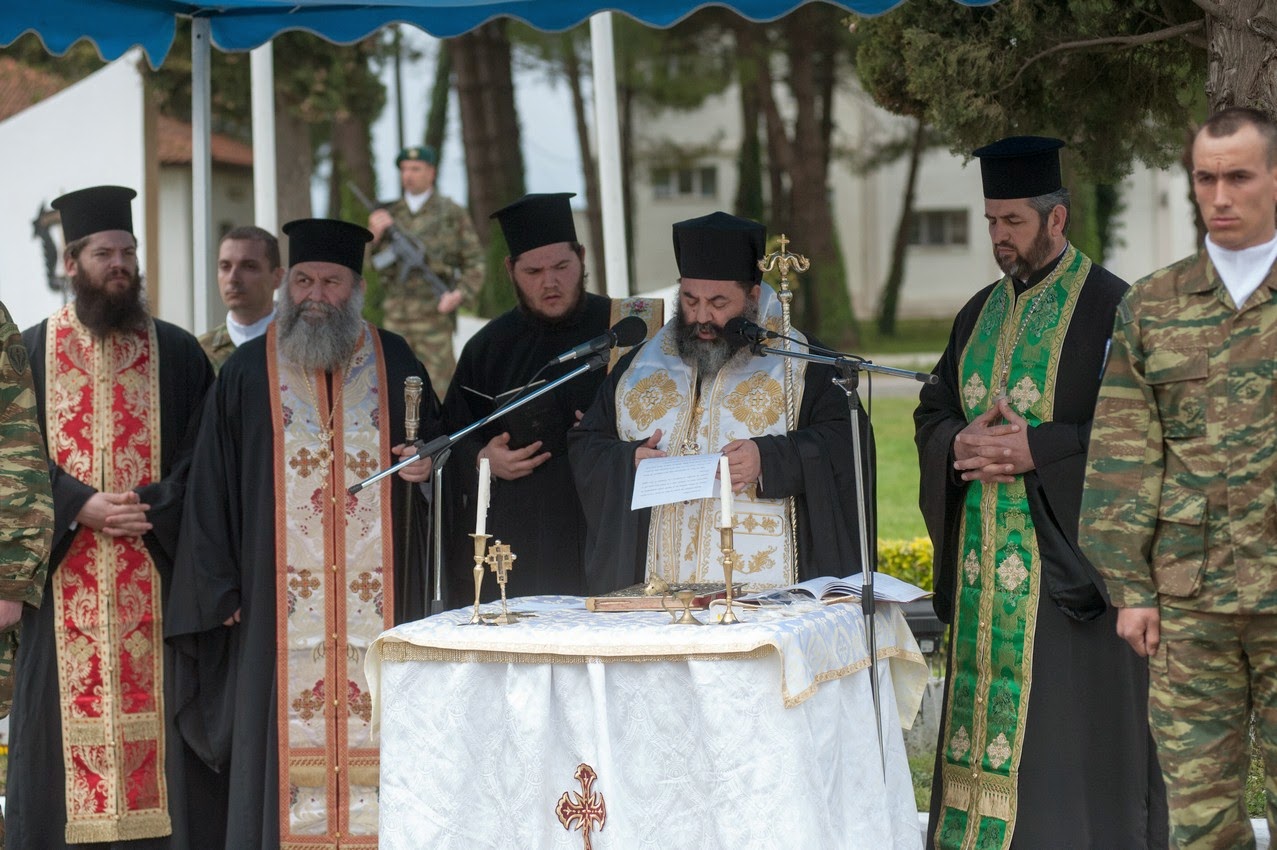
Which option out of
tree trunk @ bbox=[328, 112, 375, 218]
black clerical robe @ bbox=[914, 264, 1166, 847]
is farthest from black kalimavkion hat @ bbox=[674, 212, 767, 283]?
tree trunk @ bbox=[328, 112, 375, 218]

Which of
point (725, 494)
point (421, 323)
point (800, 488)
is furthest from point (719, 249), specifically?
point (421, 323)

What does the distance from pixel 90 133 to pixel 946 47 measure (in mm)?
5718

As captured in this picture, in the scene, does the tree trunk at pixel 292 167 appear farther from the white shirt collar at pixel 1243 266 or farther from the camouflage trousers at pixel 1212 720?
the camouflage trousers at pixel 1212 720

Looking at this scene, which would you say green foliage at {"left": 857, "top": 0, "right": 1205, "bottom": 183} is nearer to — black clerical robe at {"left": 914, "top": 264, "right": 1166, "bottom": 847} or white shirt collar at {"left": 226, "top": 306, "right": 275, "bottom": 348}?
black clerical robe at {"left": 914, "top": 264, "right": 1166, "bottom": 847}

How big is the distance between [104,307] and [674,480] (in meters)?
2.50

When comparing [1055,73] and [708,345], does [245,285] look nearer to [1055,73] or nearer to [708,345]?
[708,345]

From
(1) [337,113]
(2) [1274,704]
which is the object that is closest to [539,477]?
(2) [1274,704]

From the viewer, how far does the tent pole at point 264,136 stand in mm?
9320

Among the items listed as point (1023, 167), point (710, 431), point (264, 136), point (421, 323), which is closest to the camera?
point (1023, 167)

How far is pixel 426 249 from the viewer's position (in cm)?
1341

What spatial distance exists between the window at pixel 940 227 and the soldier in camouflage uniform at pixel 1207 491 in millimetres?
34865

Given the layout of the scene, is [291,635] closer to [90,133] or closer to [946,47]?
[946,47]

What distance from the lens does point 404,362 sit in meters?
6.29

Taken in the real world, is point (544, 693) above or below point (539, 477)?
below
